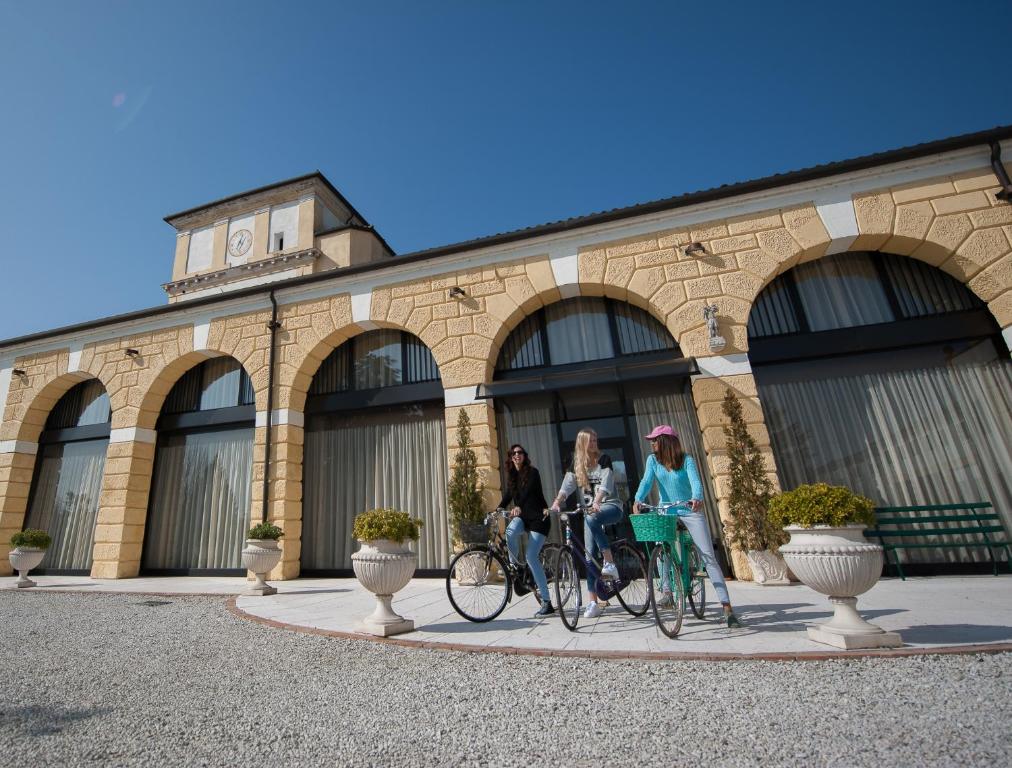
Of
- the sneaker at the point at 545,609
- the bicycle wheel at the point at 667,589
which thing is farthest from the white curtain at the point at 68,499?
the bicycle wheel at the point at 667,589

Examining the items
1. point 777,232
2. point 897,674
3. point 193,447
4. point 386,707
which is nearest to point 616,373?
point 777,232

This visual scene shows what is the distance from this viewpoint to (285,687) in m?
3.08

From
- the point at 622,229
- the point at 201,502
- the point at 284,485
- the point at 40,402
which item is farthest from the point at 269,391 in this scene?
→ the point at 622,229

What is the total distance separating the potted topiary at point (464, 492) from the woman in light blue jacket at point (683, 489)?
11.1 feet

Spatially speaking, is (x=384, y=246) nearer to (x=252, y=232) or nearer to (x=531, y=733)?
(x=252, y=232)

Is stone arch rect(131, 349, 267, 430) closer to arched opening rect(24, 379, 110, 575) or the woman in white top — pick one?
arched opening rect(24, 379, 110, 575)

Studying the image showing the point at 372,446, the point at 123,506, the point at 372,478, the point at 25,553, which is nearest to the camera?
the point at 25,553

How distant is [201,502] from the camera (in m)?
9.67

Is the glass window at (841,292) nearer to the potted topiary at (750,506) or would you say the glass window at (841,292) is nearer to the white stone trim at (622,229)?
the white stone trim at (622,229)

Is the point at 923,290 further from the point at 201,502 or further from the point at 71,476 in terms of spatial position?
the point at 71,476

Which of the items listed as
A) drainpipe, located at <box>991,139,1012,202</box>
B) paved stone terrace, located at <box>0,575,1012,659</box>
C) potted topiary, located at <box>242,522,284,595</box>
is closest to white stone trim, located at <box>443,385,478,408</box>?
paved stone terrace, located at <box>0,575,1012,659</box>

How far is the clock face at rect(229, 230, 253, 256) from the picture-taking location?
56.9ft

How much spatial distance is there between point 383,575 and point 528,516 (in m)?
1.50

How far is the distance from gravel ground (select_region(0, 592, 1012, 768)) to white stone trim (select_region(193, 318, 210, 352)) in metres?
7.34
